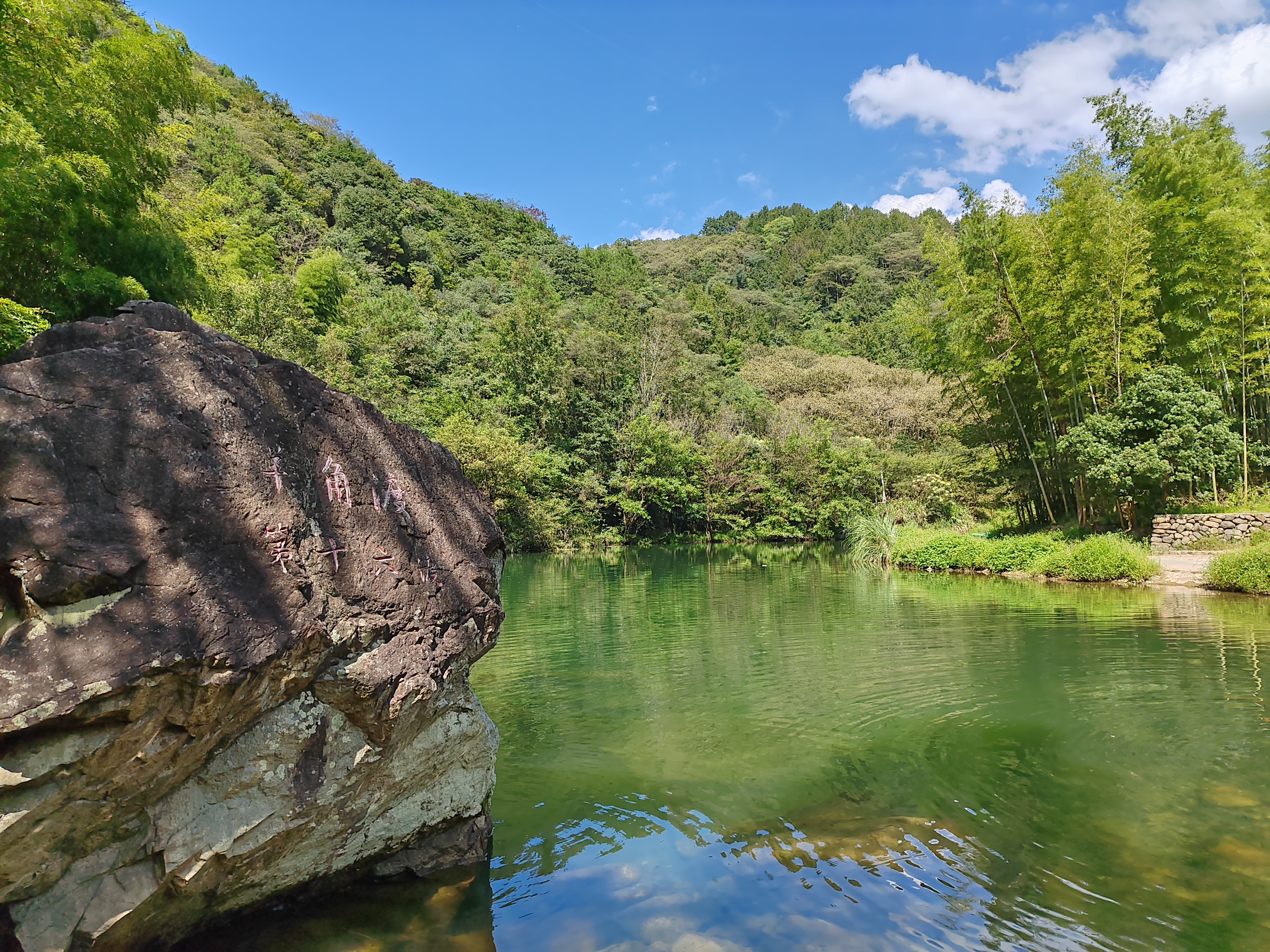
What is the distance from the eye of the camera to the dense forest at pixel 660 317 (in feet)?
30.9

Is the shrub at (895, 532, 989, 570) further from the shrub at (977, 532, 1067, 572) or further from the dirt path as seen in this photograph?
the dirt path

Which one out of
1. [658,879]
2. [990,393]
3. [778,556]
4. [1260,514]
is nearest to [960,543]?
[990,393]

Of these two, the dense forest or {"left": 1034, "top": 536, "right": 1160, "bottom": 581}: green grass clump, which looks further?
{"left": 1034, "top": 536, "right": 1160, "bottom": 581}: green grass clump

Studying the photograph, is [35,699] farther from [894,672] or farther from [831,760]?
[894,672]

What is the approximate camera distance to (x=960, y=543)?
16.1 meters

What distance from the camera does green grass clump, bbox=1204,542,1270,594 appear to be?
10484 millimetres

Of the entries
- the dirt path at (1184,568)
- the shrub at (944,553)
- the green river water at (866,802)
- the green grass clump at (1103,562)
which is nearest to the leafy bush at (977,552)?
the shrub at (944,553)

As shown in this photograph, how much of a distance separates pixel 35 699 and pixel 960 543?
16.7m

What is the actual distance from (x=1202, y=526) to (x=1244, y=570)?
2396 mm

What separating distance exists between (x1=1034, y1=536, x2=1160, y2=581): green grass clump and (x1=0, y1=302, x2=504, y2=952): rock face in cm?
→ 1287

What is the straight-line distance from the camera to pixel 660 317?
1362 inches

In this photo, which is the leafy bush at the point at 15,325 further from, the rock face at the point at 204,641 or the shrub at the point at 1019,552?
the shrub at the point at 1019,552

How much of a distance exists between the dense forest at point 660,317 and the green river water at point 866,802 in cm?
572

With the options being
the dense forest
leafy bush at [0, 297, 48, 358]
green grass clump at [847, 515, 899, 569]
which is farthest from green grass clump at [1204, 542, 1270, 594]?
leafy bush at [0, 297, 48, 358]
